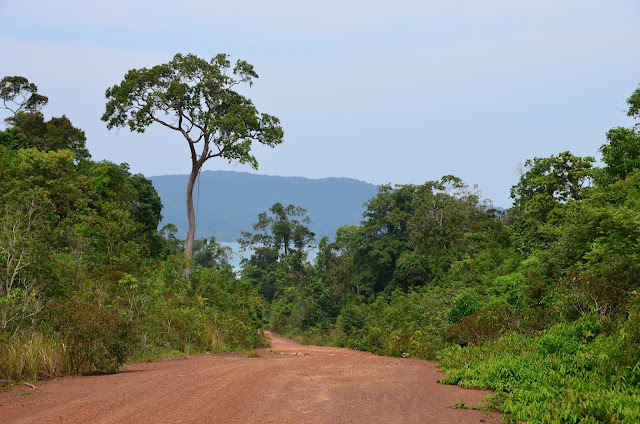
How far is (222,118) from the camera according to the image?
27109mm

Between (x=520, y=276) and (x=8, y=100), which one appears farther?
(x=8, y=100)

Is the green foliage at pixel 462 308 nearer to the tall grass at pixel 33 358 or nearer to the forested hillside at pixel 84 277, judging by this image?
the forested hillside at pixel 84 277

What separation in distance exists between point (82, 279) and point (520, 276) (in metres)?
13.2

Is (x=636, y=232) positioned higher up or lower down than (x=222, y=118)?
lower down

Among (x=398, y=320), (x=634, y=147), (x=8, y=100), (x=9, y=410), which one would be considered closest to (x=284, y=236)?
(x=8, y=100)

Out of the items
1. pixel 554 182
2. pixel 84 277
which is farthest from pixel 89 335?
pixel 554 182

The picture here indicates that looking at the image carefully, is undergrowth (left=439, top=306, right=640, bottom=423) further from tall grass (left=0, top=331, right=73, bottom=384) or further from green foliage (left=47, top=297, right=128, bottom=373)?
tall grass (left=0, top=331, right=73, bottom=384)

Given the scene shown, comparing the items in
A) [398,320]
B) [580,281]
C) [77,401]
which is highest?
[580,281]

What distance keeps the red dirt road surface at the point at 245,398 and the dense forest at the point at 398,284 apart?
0.81 m

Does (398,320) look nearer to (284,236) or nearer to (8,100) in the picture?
(8,100)

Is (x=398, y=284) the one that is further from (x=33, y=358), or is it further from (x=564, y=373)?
(x=33, y=358)

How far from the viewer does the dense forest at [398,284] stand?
9.16 meters

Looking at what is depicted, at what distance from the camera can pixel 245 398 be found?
775cm

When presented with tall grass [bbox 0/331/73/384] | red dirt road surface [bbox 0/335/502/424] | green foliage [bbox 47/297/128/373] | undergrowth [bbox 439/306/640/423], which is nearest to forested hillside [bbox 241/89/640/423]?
undergrowth [bbox 439/306/640/423]
